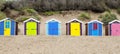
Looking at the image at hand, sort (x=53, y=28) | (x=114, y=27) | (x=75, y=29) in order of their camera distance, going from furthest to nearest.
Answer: (x=114, y=27)
(x=75, y=29)
(x=53, y=28)

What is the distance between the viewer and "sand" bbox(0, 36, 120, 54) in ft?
67.2

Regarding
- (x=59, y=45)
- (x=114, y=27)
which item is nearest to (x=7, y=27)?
(x=59, y=45)

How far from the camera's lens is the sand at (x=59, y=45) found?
806 inches

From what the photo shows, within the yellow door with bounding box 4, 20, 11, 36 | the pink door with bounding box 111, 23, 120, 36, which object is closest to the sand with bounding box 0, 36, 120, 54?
the yellow door with bounding box 4, 20, 11, 36

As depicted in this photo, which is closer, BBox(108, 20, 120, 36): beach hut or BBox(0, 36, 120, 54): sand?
BBox(0, 36, 120, 54): sand

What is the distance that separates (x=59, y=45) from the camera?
2181 centimetres

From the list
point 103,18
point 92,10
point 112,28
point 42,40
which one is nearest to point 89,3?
point 92,10

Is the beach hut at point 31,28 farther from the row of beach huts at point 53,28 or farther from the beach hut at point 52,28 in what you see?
the beach hut at point 52,28

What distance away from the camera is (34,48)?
21.2 meters

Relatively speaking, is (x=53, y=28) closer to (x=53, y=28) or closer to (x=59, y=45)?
(x=53, y=28)

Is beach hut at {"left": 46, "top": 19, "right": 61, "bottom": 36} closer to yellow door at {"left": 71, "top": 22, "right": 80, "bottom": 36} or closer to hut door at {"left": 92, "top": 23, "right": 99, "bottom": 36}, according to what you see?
yellow door at {"left": 71, "top": 22, "right": 80, "bottom": 36}

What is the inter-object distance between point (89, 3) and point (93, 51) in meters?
23.3

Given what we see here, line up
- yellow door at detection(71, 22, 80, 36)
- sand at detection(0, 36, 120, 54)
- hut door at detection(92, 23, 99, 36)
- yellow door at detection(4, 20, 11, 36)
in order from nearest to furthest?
sand at detection(0, 36, 120, 54), yellow door at detection(4, 20, 11, 36), yellow door at detection(71, 22, 80, 36), hut door at detection(92, 23, 99, 36)

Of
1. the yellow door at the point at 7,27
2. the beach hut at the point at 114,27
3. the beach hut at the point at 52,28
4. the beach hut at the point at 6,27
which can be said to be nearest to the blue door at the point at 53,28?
the beach hut at the point at 52,28
